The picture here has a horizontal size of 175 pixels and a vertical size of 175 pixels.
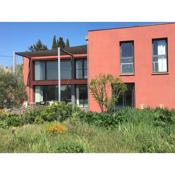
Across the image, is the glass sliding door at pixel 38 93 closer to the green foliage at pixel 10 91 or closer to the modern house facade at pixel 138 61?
the modern house facade at pixel 138 61

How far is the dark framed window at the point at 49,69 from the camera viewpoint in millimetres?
37344

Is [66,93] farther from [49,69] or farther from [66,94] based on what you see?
[49,69]

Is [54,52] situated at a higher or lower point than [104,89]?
higher

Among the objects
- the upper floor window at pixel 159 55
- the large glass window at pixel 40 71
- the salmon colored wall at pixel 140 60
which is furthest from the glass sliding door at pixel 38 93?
the upper floor window at pixel 159 55

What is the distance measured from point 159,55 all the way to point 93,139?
1690 cm

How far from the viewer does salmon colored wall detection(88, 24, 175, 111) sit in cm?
2569

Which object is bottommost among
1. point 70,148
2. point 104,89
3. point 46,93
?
point 70,148

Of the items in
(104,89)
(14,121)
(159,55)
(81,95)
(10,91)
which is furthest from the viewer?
(81,95)

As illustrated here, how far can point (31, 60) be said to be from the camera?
38281 mm

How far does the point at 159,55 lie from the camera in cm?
2622

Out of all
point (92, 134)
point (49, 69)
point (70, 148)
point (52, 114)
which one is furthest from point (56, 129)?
point (49, 69)
